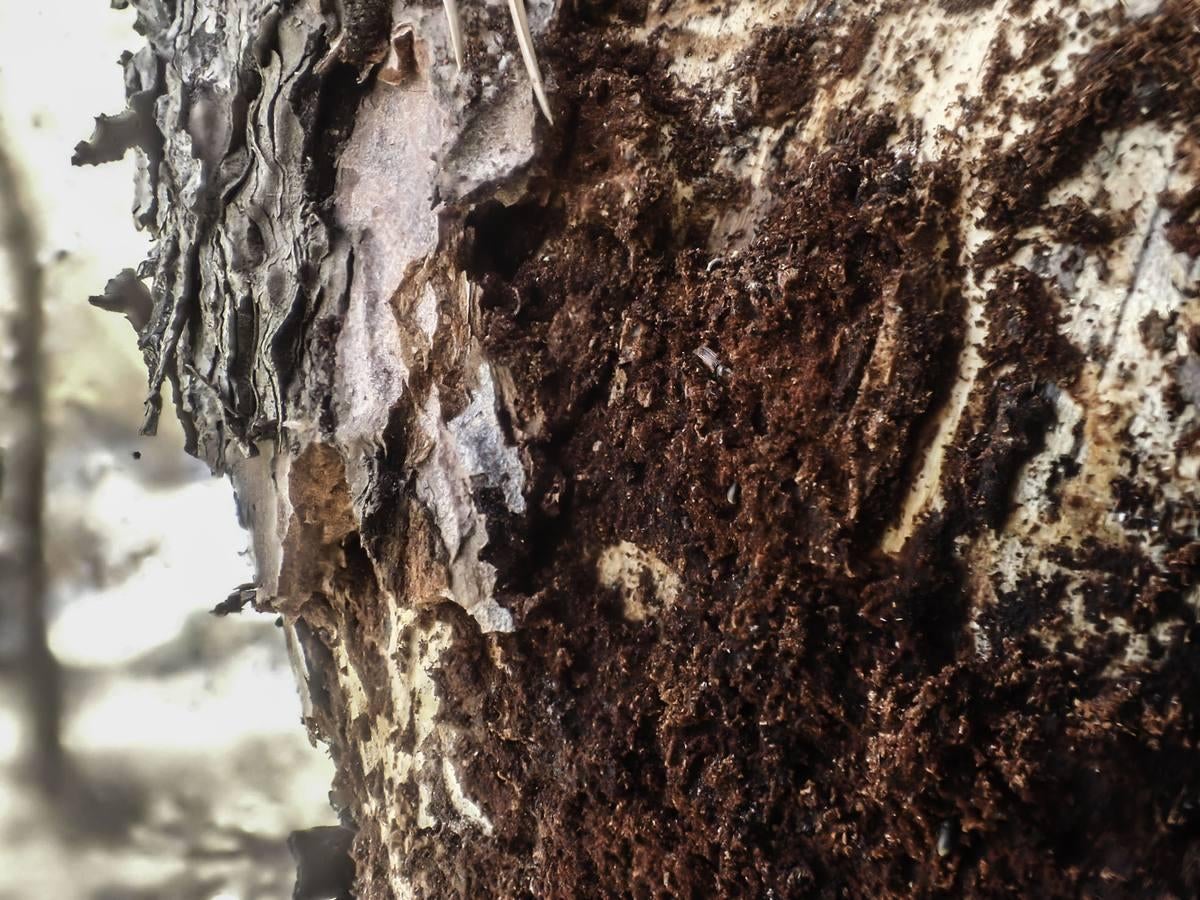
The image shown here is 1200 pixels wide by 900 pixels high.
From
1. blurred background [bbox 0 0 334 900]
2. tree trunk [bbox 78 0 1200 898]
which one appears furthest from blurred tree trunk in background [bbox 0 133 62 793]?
tree trunk [bbox 78 0 1200 898]

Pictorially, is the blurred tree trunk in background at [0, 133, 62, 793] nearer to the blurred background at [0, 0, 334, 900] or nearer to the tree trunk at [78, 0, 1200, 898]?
→ the blurred background at [0, 0, 334, 900]

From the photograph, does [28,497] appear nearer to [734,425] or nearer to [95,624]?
[95,624]

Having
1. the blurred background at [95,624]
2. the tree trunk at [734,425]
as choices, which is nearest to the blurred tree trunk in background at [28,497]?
the blurred background at [95,624]

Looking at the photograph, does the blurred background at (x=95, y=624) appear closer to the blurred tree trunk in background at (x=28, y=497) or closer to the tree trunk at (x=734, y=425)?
the blurred tree trunk in background at (x=28, y=497)

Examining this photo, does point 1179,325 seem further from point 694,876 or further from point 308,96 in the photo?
point 308,96

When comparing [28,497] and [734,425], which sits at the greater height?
[28,497]

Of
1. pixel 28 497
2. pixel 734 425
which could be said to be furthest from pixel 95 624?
pixel 734 425
